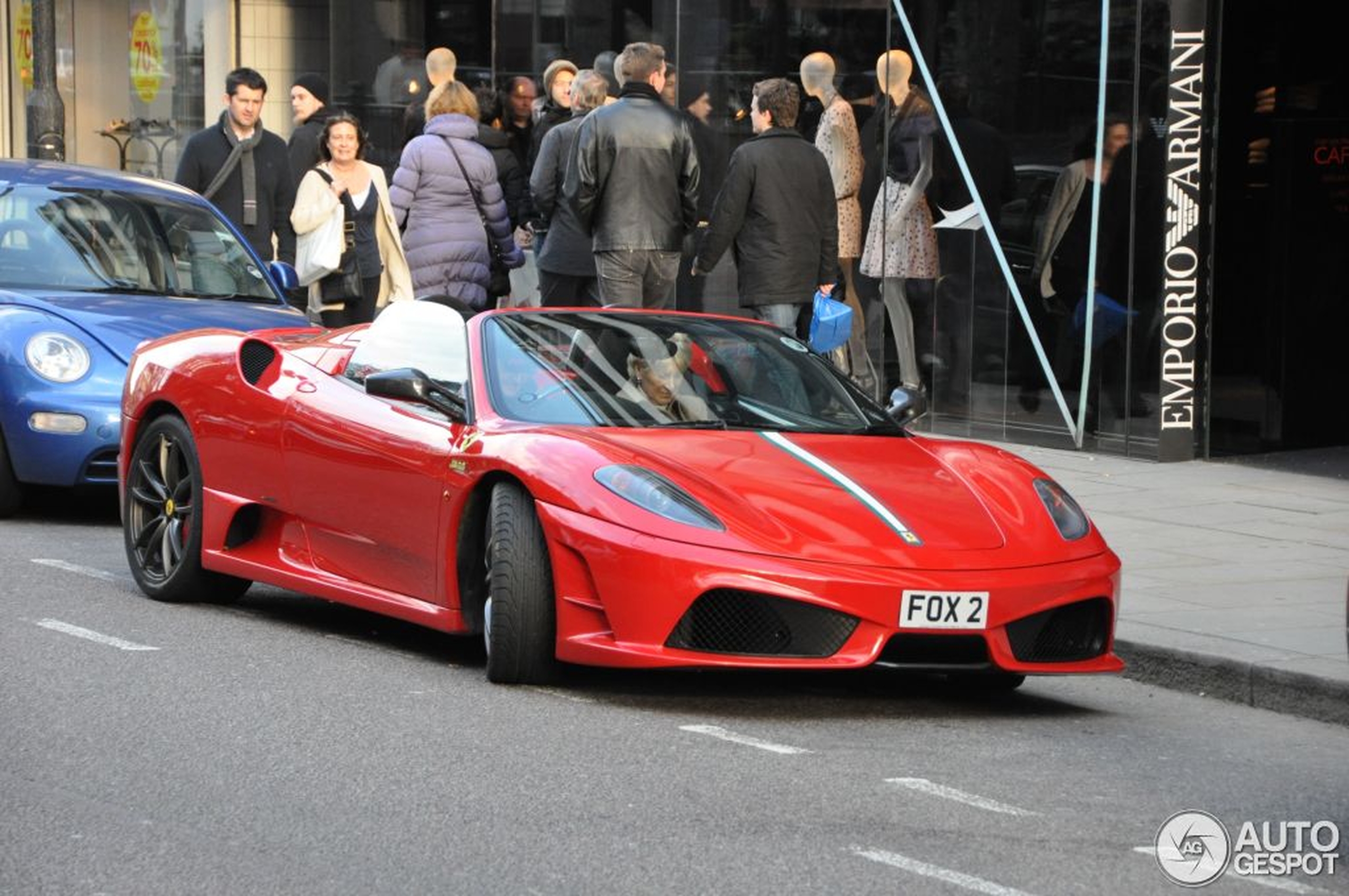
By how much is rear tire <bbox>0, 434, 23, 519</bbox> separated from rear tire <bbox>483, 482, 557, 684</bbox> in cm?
452

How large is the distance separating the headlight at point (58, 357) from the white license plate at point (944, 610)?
547 centimetres

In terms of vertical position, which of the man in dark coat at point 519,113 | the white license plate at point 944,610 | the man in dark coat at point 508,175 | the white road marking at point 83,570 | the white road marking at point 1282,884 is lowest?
the white road marking at point 83,570

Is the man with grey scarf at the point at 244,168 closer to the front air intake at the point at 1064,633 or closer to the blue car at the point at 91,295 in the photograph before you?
the blue car at the point at 91,295

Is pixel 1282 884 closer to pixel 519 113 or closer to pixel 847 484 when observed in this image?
pixel 847 484

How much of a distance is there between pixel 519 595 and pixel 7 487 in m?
4.79

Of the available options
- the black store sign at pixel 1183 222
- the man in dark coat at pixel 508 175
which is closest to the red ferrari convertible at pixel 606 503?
the black store sign at pixel 1183 222

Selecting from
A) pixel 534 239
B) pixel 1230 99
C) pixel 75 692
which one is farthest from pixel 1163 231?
pixel 75 692

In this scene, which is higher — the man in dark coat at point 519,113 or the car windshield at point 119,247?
the man in dark coat at point 519,113

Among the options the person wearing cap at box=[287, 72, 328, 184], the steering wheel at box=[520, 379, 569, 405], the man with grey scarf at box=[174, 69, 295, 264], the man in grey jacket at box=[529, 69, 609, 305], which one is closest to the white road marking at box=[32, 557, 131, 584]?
the steering wheel at box=[520, 379, 569, 405]

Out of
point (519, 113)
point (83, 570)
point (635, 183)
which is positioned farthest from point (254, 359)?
point (519, 113)

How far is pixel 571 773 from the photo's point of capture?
601 centimetres

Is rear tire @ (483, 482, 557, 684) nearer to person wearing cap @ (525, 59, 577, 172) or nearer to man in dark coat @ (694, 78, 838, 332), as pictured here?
man in dark coat @ (694, 78, 838, 332)

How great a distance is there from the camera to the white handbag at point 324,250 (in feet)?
43.3

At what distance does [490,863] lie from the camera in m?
5.11
